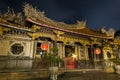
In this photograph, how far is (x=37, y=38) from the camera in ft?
41.0

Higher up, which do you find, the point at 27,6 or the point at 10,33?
the point at 27,6

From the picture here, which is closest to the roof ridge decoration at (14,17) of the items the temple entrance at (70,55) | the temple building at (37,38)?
the temple building at (37,38)

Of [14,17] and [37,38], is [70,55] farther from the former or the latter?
[14,17]

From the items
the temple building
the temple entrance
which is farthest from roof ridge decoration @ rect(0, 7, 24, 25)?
the temple entrance

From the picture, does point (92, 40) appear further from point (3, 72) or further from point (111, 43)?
point (3, 72)

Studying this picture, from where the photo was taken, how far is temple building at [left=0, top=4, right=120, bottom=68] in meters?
10.6

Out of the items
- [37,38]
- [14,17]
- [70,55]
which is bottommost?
[70,55]

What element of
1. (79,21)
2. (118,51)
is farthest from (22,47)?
(118,51)

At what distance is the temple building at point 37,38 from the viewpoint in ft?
34.8

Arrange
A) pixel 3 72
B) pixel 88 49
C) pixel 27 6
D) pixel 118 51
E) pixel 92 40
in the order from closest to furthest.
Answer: pixel 3 72
pixel 27 6
pixel 92 40
pixel 88 49
pixel 118 51

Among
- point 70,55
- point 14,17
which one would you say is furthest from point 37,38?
point 70,55

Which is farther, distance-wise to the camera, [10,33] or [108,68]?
[108,68]

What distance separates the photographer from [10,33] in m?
10.9

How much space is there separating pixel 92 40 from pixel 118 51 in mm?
6888
